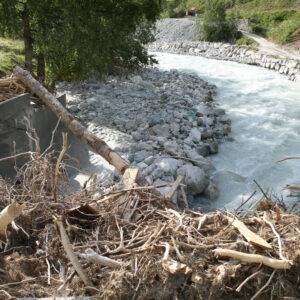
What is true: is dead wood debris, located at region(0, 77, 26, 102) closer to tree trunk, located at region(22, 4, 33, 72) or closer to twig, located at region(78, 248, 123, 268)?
tree trunk, located at region(22, 4, 33, 72)

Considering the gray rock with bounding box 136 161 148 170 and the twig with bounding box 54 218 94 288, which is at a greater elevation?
the twig with bounding box 54 218 94 288

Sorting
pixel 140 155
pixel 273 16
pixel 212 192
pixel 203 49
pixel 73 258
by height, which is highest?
pixel 73 258

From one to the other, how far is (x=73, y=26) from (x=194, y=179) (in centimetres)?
518

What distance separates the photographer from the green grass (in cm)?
1401

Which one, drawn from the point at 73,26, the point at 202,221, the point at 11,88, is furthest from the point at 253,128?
the point at 202,221

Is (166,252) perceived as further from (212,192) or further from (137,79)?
(137,79)

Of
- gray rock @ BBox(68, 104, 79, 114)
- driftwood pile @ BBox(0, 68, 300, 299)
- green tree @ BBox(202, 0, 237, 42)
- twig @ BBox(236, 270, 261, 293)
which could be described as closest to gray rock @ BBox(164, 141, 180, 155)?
gray rock @ BBox(68, 104, 79, 114)

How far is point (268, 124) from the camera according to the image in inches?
595

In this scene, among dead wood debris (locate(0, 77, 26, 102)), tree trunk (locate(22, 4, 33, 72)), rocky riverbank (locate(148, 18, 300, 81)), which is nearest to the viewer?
dead wood debris (locate(0, 77, 26, 102))

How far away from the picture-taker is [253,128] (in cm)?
1477

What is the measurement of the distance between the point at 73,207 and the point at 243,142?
943 centimetres

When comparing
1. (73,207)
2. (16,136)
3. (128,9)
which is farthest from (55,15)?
(73,207)

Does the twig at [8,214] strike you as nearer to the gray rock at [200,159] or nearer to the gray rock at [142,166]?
the gray rock at [142,166]

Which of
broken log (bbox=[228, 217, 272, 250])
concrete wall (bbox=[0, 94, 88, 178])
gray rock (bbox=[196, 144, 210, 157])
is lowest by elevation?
gray rock (bbox=[196, 144, 210, 157])
